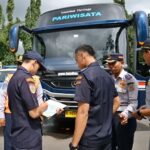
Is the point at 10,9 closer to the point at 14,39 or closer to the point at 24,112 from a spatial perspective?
the point at 14,39

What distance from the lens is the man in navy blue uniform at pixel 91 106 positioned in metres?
4.26

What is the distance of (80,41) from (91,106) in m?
6.12

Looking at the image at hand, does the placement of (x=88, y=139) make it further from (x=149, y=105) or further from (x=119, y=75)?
(x=119, y=75)

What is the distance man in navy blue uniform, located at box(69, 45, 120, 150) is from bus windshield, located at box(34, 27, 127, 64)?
556cm

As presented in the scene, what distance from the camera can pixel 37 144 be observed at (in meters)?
4.53

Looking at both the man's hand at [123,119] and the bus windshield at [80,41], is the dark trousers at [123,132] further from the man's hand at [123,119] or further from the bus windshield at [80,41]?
the bus windshield at [80,41]

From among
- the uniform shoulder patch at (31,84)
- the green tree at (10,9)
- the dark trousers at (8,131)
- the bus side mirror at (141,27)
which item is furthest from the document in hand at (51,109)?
the green tree at (10,9)

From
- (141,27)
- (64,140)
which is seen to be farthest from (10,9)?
(141,27)

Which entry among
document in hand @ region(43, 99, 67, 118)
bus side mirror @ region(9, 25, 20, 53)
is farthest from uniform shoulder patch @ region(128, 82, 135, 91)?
bus side mirror @ region(9, 25, 20, 53)

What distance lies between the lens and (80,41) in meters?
10.4

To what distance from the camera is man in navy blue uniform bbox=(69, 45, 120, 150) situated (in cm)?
426

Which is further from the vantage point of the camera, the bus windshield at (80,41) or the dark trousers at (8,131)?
the bus windshield at (80,41)

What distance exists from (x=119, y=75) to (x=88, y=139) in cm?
174

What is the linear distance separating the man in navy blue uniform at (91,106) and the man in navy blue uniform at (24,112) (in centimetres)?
43
